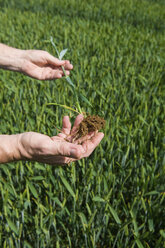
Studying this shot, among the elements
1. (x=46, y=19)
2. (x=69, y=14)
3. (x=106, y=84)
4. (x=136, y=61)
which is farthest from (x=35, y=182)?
(x=69, y=14)

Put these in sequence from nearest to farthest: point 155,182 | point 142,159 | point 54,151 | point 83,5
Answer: point 54,151 → point 155,182 → point 142,159 → point 83,5

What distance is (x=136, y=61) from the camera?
2756mm

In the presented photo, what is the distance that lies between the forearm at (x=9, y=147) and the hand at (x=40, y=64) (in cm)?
56

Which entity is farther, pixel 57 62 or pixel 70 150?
pixel 57 62

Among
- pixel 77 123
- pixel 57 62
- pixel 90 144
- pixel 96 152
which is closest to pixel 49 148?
pixel 90 144

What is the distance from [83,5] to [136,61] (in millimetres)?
2739

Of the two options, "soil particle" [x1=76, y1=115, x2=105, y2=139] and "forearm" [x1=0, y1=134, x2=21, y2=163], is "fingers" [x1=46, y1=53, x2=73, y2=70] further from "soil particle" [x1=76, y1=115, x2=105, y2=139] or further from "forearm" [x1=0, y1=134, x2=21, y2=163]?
"forearm" [x1=0, y1=134, x2=21, y2=163]

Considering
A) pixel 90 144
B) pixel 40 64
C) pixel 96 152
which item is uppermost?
pixel 40 64

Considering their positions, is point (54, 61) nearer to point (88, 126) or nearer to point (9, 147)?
point (88, 126)

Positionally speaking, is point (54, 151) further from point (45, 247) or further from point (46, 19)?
point (46, 19)

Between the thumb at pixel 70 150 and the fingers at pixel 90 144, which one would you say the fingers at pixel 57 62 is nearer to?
the fingers at pixel 90 144

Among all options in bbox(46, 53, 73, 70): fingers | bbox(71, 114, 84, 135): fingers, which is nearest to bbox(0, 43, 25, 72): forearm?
bbox(46, 53, 73, 70): fingers

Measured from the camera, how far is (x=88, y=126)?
119 centimetres

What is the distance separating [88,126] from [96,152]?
11.3 inches
